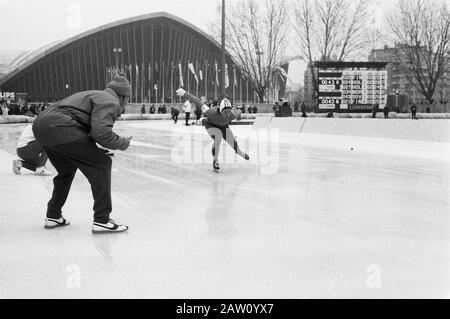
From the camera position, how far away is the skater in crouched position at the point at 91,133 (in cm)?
496

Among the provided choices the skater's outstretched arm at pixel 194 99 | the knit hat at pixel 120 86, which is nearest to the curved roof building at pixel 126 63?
the skater's outstretched arm at pixel 194 99

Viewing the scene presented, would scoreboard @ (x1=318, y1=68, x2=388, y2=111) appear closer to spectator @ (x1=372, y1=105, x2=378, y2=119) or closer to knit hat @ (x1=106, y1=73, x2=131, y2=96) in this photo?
spectator @ (x1=372, y1=105, x2=378, y2=119)

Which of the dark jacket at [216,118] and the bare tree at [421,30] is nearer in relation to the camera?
the dark jacket at [216,118]

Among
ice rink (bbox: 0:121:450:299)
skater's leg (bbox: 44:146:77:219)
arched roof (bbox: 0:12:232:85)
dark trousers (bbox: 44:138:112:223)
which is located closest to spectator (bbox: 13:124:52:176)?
ice rink (bbox: 0:121:450:299)

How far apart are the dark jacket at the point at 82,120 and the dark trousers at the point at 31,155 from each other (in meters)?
4.54

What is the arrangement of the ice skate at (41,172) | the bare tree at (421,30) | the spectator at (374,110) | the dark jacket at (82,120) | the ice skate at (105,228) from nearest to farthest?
1. the dark jacket at (82,120)
2. the ice skate at (105,228)
3. the ice skate at (41,172)
4. the spectator at (374,110)
5. the bare tree at (421,30)

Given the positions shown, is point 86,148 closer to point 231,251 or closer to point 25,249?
point 25,249

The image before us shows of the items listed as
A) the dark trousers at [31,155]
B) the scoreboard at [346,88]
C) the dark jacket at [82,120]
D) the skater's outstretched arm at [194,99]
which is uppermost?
the scoreboard at [346,88]

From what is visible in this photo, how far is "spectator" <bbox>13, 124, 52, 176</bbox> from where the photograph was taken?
31.1ft

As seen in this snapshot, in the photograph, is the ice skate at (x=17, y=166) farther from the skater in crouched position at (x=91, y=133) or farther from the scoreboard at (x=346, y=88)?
the scoreboard at (x=346, y=88)

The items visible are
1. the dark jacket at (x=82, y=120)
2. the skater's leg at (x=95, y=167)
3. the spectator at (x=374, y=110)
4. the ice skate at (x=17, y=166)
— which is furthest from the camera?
the spectator at (x=374, y=110)

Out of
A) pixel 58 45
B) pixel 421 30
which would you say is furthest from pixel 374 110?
pixel 58 45

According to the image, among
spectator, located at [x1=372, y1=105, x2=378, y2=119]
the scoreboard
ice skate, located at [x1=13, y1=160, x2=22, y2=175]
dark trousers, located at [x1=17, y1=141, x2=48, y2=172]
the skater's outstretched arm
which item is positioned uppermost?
the scoreboard

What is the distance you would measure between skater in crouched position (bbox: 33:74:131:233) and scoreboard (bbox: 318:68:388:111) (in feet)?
101
